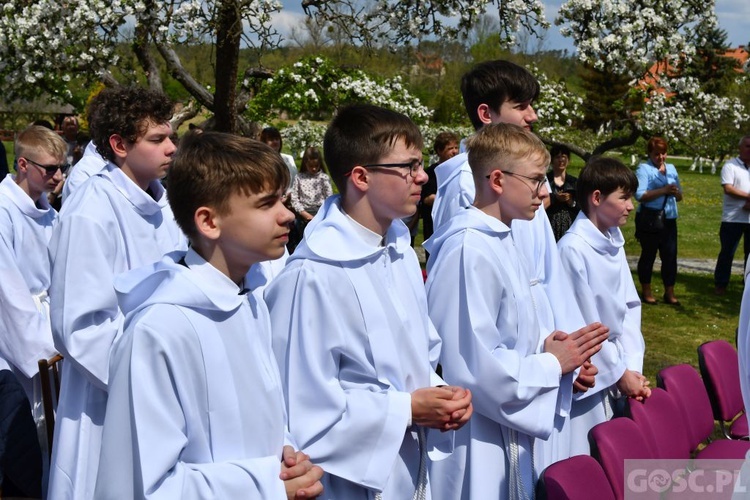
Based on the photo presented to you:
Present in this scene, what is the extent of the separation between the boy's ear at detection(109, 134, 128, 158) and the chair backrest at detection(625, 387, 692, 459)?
2503 millimetres

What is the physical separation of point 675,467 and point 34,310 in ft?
10.2

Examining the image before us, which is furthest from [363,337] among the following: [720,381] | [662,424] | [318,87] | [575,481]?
[318,87]

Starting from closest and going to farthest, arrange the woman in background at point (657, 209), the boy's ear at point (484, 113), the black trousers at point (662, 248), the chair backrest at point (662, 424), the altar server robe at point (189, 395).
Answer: the altar server robe at point (189, 395)
the chair backrest at point (662, 424)
the boy's ear at point (484, 113)
the woman in background at point (657, 209)
the black trousers at point (662, 248)

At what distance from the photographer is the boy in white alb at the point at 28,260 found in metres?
4.45

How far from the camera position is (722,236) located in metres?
11.6

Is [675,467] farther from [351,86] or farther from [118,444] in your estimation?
[351,86]

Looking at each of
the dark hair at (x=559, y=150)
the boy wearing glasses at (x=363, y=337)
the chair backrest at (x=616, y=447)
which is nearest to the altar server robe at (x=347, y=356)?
the boy wearing glasses at (x=363, y=337)

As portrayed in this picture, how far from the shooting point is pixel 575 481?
3281 millimetres

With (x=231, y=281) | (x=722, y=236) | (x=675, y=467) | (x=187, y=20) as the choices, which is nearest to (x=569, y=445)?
(x=675, y=467)

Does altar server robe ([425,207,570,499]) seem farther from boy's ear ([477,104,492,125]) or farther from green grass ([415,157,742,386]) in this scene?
green grass ([415,157,742,386])

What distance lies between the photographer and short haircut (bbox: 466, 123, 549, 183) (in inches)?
145

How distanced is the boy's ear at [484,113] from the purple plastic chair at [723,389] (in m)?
1.88

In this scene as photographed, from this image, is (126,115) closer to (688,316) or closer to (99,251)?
(99,251)

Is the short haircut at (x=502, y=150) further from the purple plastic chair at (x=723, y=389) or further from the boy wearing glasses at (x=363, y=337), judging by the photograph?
the purple plastic chair at (x=723, y=389)
